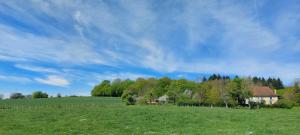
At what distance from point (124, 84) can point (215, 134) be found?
6007 inches

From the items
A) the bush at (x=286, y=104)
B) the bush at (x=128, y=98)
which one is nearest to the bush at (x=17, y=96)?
the bush at (x=128, y=98)

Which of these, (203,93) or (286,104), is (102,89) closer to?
(203,93)

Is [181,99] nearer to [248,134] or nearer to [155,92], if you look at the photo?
[155,92]

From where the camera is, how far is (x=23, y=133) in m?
17.0

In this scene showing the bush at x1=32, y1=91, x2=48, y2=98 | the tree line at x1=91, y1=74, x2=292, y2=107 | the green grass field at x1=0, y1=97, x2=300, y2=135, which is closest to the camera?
the green grass field at x1=0, y1=97, x2=300, y2=135

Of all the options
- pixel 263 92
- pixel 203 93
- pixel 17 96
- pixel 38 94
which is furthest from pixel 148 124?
pixel 17 96

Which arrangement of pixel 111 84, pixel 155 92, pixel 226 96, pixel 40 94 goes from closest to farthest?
pixel 226 96, pixel 155 92, pixel 40 94, pixel 111 84

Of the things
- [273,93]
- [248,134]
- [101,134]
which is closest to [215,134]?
[248,134]

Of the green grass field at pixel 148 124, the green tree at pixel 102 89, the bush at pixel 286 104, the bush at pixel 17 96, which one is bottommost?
the bush at pixel 286 104

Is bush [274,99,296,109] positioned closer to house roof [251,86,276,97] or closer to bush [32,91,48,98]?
house roof [251,86,276,97]

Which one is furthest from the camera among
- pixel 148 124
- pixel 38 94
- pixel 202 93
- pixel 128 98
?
pixel 38 94

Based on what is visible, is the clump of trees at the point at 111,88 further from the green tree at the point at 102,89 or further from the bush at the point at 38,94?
the bush at the point at 38,94

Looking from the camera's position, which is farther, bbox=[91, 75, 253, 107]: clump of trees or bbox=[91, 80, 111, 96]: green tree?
bbox=[91, 80, 111, 96]: green tree

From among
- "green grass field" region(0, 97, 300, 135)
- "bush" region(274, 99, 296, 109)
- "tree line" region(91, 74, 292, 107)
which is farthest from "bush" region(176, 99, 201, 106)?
"green grass field" region(0, 97, 300, 135)
